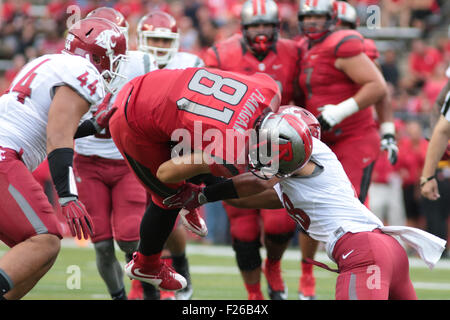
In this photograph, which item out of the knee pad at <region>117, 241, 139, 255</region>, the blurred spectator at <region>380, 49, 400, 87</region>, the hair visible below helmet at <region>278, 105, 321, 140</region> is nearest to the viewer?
the hair visible below helmet at <region>278, 105, 321, 140</region>

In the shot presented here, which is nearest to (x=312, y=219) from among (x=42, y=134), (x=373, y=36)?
(x=42, y=134)

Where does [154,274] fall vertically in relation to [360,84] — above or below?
below

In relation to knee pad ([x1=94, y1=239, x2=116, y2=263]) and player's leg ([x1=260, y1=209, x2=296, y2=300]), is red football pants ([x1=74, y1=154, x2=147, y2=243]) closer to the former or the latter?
knee pad ([x1=94, y1=239, x2=116, y2=263])

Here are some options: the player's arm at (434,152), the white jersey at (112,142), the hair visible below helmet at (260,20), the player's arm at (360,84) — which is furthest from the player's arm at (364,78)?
the white jersey at (112,142)

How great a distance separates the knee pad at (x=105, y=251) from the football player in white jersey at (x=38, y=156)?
1.31m

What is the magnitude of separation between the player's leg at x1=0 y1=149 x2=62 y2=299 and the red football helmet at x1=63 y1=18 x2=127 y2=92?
0.81 meters

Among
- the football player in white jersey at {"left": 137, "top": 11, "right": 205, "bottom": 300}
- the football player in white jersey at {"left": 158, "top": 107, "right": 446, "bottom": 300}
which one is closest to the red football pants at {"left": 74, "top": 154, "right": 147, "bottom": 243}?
the football player in white jersey at {"left": 137, "top": 11, "right": 205, "bottom": 300}

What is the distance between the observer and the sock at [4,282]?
141 inches

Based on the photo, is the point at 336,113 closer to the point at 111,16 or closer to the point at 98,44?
Result: the point at 111,16

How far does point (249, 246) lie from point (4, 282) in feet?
7.85

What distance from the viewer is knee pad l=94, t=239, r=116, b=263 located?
5.31 metres

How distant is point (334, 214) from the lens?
12.6ft

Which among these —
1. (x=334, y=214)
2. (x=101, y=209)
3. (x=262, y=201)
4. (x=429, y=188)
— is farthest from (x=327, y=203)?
(x=101, y=209)
